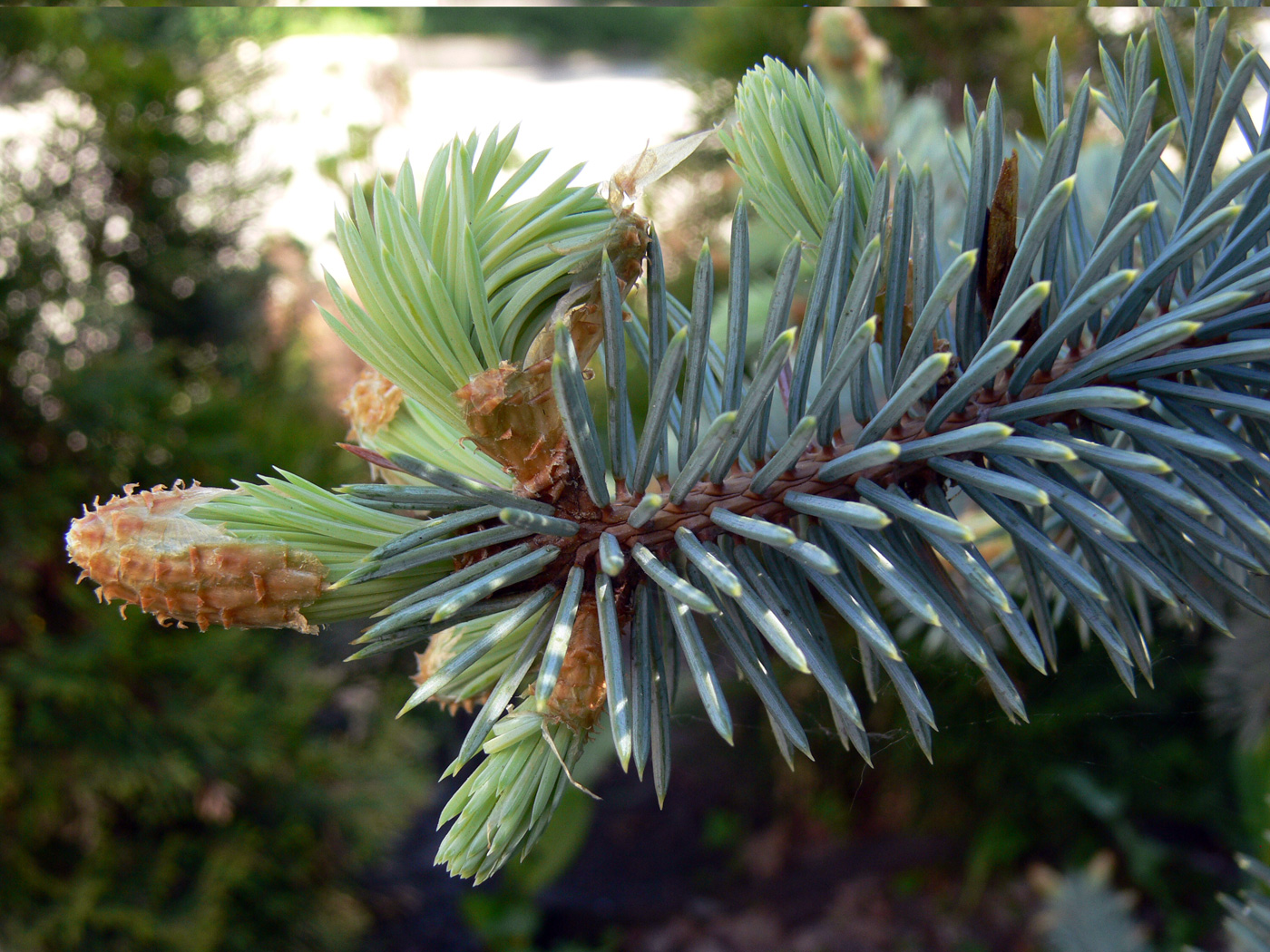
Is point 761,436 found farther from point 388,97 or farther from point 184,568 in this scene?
point 388,97

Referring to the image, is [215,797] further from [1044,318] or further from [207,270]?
[1044,318]

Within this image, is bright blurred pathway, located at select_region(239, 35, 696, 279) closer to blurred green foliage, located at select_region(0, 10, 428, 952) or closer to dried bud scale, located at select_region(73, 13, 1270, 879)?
blurred green foliage, located at select_region(0, 10, 428, 952)

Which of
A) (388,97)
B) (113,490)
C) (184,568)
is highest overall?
(388,97)

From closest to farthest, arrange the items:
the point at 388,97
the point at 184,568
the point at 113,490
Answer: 1. the point at 184,568
2. the point at 113,490
3. the point at 388,97

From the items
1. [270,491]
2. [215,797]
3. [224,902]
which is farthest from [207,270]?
[270,491]

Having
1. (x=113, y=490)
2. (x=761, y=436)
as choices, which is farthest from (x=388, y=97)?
(x=761, y=436)

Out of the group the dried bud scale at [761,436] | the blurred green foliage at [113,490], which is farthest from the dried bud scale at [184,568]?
the blurred green foliage at [113,490]

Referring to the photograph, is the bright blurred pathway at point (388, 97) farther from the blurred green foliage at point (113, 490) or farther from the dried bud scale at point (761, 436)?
the dried bud scale at point (761, 436)
